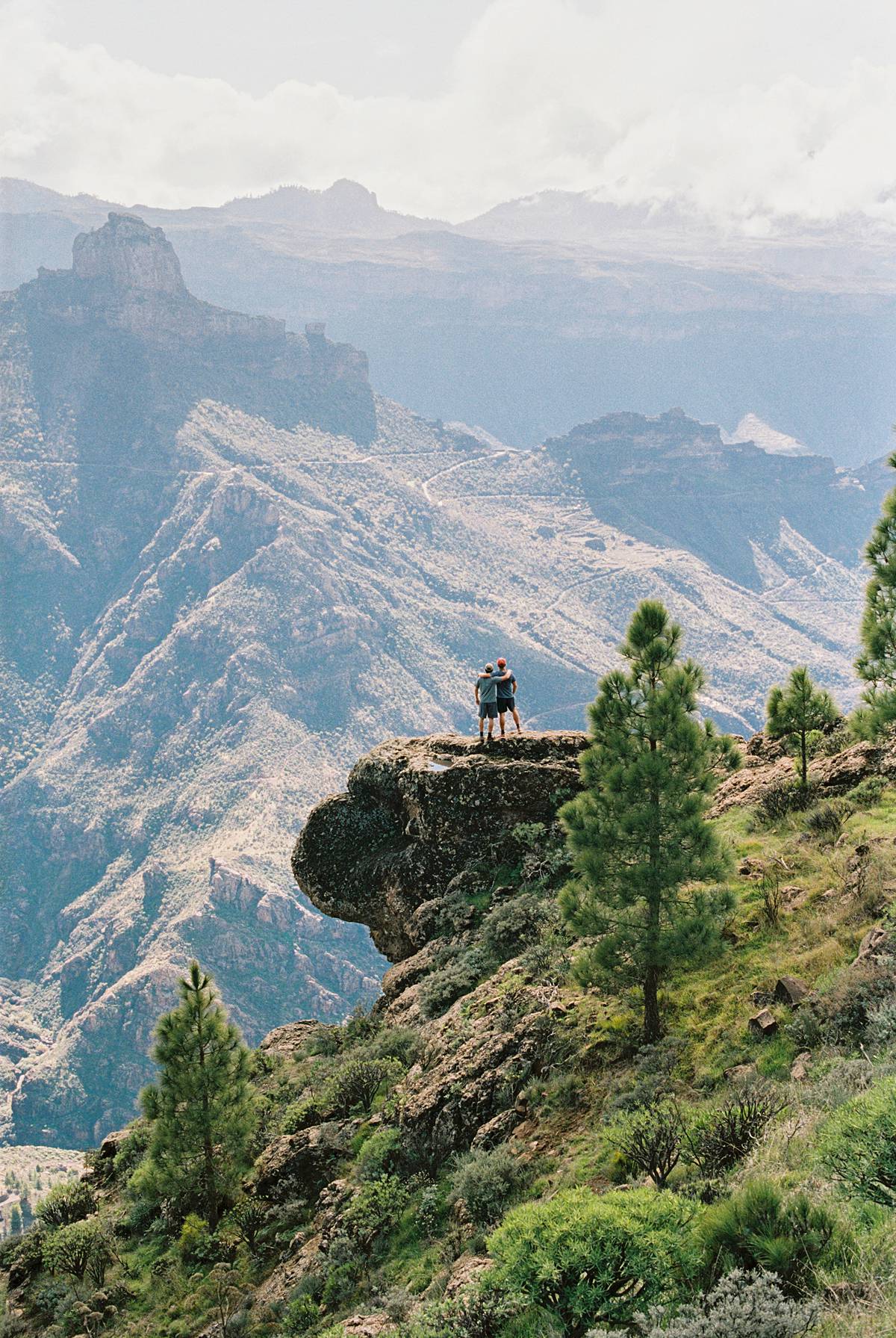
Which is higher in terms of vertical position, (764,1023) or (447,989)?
(764,1023)

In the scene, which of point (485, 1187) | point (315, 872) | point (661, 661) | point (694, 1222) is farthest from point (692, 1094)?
point (315, 872)

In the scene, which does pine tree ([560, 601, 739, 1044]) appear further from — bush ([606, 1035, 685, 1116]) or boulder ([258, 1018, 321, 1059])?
boulder ([258, 1018, 321, 1059])

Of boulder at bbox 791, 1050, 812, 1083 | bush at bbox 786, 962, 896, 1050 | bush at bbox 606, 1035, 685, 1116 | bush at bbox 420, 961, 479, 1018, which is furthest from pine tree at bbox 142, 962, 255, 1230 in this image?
boulder at bbox 791, 1050, 812, 1083

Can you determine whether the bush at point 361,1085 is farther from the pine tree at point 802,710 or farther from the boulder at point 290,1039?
the pine tree at point 802,710

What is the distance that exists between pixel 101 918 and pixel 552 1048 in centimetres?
17687

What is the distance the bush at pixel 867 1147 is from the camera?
26.7ft

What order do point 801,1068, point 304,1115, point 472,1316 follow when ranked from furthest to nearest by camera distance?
point 304,1115 < point 801,1068 < point 472,1316

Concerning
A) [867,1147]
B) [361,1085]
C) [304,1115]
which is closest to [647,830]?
[867,1147]

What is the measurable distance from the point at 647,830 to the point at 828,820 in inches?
217

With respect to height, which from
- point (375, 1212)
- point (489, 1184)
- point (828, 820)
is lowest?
point (375, 1212)

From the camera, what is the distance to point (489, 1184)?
41.9ft

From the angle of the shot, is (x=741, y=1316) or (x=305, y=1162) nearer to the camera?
(x=741, y=1316)

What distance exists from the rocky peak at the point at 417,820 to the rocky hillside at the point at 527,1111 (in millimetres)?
75

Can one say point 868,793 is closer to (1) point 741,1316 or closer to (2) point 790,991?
(2) point 790,991
